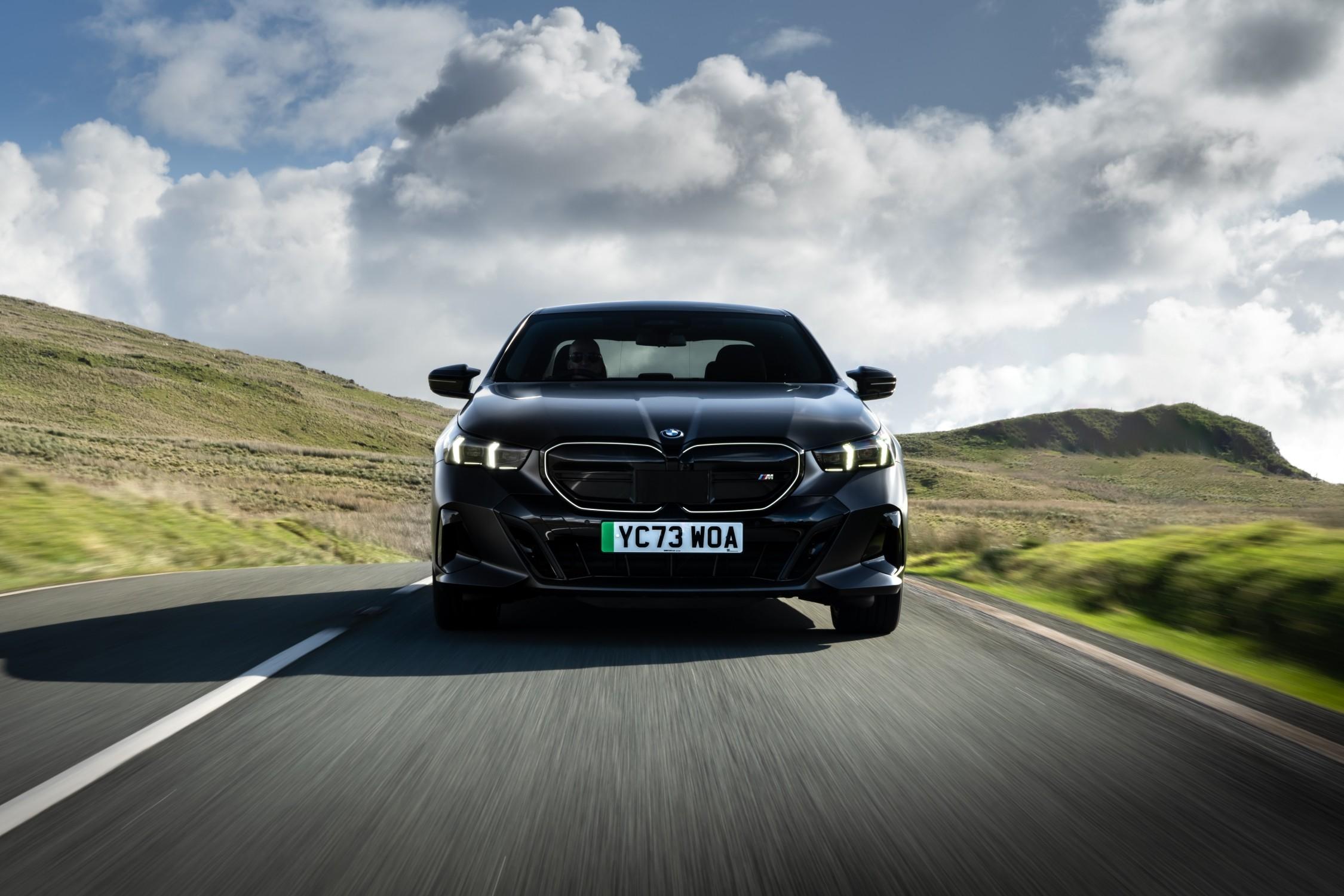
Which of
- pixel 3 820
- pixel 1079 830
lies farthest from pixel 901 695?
pixel 3 820

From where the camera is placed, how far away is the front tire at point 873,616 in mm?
5602

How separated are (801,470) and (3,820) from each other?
330 centimetres

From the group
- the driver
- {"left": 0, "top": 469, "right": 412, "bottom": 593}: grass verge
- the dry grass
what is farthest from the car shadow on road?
the dry grass

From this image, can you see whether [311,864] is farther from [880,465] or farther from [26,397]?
[26,397]

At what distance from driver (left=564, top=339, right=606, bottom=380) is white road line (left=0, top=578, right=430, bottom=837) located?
2.07 m

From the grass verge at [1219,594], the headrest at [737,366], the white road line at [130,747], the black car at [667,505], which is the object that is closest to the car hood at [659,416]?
the black car at [667,505]

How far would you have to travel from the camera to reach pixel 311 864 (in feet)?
8.25

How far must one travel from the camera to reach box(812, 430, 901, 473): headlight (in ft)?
17.2

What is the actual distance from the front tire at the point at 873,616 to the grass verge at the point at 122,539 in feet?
23.1

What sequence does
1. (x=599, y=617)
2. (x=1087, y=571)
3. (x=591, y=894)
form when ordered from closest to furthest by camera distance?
1. (x=591, y=894)
2. (x=599, y=617)
3. (x=1087, y=571)

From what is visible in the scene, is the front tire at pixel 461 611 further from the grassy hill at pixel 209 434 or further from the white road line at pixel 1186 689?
the grassy hill at pixel 209 434

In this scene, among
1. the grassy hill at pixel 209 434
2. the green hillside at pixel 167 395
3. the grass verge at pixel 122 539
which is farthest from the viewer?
the green hillside at pixel 167 395

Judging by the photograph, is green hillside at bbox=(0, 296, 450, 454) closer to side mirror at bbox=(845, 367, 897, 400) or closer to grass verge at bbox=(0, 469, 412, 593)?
grass verge at bbox=(0, 469, 412, 593)

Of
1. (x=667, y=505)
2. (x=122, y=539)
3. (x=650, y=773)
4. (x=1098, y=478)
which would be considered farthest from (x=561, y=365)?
(x=1098, y=478)
